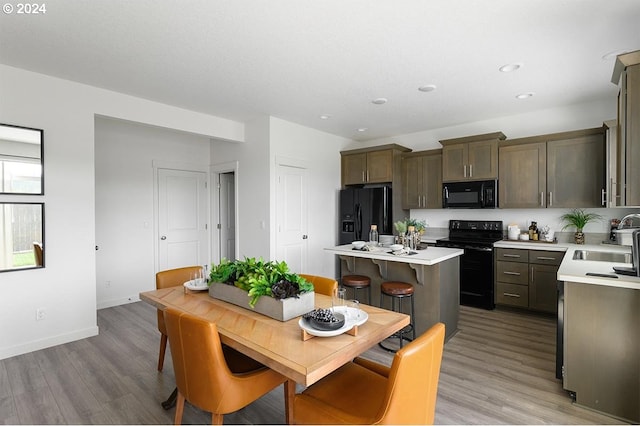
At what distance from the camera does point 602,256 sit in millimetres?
3342

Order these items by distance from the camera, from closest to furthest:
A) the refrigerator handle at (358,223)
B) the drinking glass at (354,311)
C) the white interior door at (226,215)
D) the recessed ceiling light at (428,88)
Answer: the drinking glass at (354,311) < the recessed ceiling light at (428,88) < the refrigerator handle at (358,223) < the white interior door at (226,215)

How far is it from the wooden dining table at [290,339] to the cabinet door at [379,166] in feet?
11.3

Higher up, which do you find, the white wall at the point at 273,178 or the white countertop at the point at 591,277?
the white wall at the point at 273,178

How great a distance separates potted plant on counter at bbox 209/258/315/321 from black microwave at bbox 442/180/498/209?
352 cm

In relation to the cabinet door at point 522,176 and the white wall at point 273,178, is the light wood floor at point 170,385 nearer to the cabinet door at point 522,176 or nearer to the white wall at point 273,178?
the cabinet door at point 522,176

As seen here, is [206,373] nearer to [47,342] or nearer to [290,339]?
[290,339]

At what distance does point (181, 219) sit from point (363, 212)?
304 centimetres

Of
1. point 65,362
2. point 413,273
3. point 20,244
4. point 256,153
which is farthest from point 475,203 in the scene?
point 20,244

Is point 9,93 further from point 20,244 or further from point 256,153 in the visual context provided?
point 256,153

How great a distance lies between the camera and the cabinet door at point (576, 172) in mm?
3734

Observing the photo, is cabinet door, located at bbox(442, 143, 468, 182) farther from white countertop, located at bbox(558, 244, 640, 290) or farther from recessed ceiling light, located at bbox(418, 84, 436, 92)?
white countertop, located at bbox(558, 244, 640, 290)

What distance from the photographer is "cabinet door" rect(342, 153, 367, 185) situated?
5.47 metres

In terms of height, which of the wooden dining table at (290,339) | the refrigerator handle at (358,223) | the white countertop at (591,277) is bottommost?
the wooden dining table at (290,339)

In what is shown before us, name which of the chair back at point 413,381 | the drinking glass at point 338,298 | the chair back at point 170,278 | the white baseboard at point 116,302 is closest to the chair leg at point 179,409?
the chair back at point 170,278
